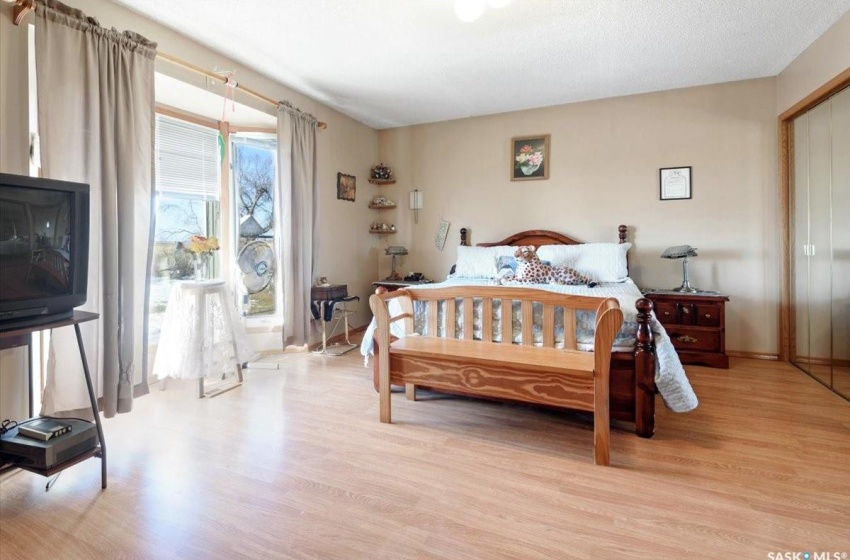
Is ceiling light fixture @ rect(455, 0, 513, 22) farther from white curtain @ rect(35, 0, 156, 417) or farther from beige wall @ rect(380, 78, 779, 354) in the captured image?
beige wall @ rect(380, 78, 779, 354)

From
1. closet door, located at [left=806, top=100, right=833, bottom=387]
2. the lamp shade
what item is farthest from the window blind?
closet door, located at [left=806, top=100, right=833, bottom=387]

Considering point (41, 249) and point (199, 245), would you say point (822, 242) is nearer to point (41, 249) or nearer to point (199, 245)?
point (199, 245)

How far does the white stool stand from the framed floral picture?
10.6 feet

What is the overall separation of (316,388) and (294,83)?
2716 millimetres

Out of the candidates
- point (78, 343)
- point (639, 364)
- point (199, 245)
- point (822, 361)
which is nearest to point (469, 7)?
point (639, 364)

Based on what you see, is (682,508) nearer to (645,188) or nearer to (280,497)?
(280,497)

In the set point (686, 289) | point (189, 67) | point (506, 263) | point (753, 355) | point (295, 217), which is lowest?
point (753, 355)

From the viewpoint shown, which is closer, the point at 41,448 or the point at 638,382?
the point at 41,448

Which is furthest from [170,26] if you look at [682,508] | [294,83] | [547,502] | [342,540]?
[682,508]

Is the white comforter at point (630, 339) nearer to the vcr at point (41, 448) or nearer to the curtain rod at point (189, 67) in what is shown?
the vcr at point (41, 448)

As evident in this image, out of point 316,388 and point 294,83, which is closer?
point 316,388

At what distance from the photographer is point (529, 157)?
449 centimetres

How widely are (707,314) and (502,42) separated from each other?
282 centimetres

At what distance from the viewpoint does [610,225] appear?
419 centimetres
